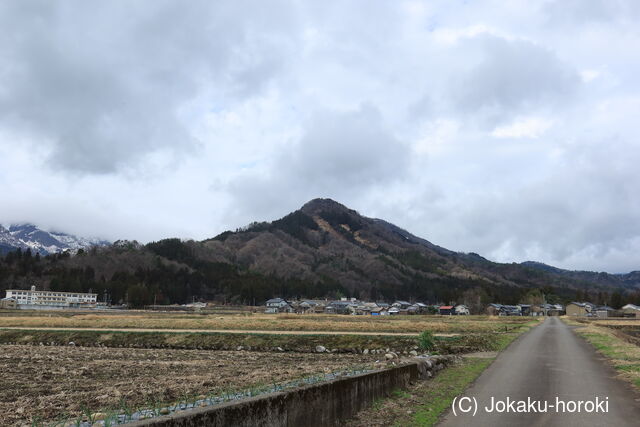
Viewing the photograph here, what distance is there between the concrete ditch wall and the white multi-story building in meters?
150

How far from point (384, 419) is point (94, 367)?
57.8 ft

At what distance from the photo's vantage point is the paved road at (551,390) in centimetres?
977

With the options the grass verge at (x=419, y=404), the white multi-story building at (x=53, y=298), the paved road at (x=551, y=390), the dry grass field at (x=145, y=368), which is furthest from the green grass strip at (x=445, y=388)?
the white multi-story building at (x=53, y=298)

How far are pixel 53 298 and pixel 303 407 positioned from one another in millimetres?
176132

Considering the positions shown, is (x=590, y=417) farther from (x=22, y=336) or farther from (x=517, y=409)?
(x=22, y=336)

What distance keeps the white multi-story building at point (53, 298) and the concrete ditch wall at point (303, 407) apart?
150 m

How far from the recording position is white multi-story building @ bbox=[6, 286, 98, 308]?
471 ft

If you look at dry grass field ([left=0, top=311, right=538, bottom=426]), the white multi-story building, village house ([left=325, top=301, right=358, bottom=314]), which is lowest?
village house ([left=325, top=301, right=358, bottom=314])

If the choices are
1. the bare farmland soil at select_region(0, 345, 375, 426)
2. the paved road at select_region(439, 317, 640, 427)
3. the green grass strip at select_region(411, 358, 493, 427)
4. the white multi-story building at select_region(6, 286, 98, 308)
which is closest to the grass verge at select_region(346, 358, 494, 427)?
the green grass strip at select_region(411, 358, 493, 427)

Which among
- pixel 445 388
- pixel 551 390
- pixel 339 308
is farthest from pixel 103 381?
pixel 339 308

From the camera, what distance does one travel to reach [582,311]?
6698 inches

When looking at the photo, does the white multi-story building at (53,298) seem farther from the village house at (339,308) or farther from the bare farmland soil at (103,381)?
the bare farmland soil at (103,381)

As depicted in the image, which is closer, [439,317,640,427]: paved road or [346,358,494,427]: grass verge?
[439,317,640,427]: paved road

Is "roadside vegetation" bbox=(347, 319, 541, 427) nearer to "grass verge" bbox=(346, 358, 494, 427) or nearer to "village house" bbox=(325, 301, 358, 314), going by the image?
"grass verge" bbox=(346, 358, 494, 427)
